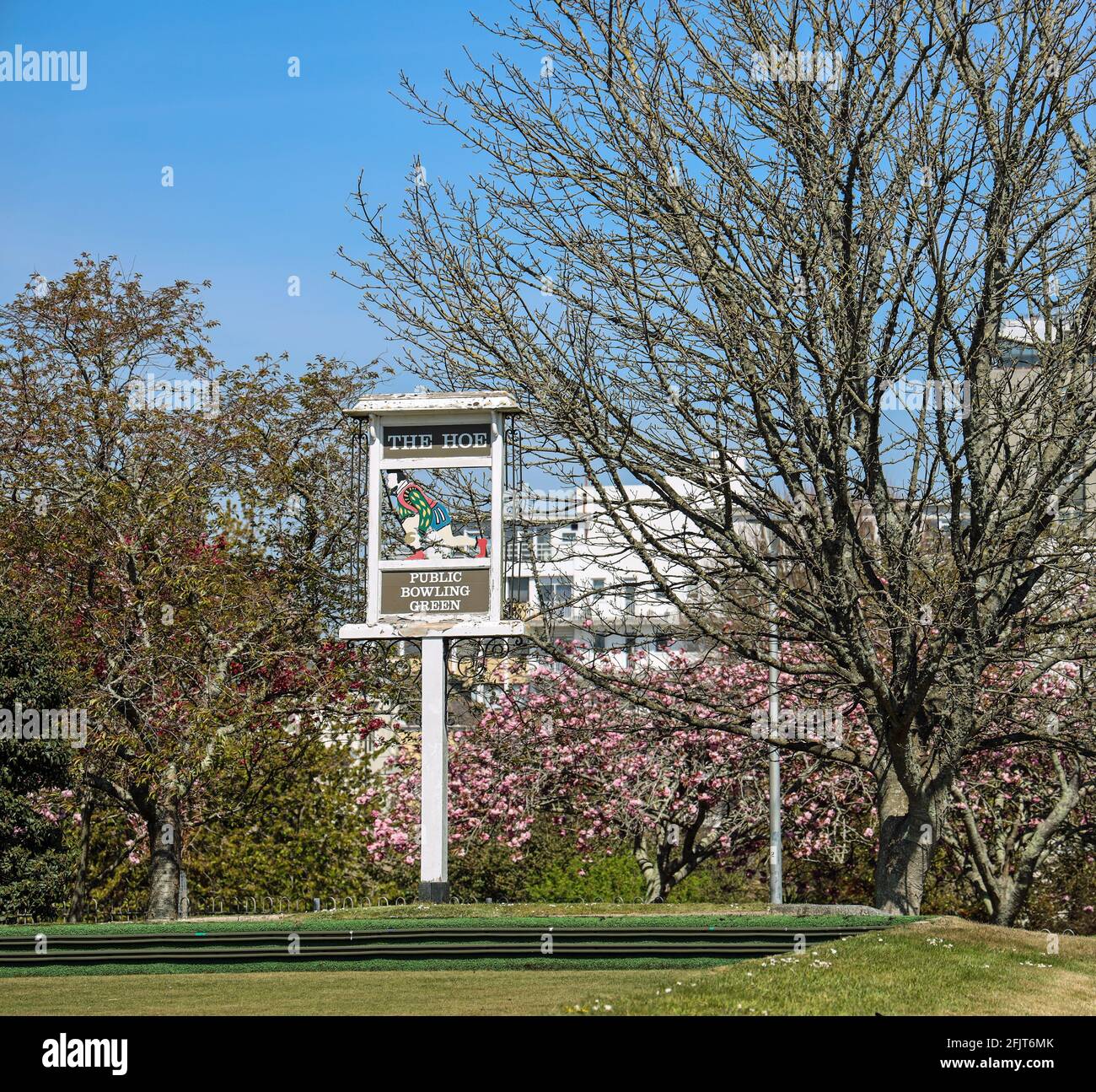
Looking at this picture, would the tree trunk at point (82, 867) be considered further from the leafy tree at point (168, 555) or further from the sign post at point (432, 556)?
the sign post at point (432, 556)

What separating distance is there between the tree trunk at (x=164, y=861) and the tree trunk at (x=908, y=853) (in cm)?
1159

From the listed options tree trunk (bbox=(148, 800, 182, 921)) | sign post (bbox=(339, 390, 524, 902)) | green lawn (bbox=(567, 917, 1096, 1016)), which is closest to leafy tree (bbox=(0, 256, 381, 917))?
tree trunk (bbox=(148, 800, 182, 921))

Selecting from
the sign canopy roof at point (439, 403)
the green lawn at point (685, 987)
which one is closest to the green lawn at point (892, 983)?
the green lawn at point (685, 987)

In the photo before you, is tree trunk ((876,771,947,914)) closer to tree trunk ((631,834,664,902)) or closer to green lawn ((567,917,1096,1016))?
green lawn ((567,917,1096,1016))

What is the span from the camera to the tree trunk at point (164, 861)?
21703 millimetres

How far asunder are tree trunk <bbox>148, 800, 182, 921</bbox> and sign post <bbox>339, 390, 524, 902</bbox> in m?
8.12

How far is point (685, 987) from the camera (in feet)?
27.2

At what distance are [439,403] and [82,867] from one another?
1280 cm

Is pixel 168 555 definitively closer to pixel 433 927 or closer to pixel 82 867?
pixel 82 867

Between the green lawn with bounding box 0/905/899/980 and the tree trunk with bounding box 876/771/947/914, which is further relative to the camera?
the tree trunk with bounding box 876/771/947/914

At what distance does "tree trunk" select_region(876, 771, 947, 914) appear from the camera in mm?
14070

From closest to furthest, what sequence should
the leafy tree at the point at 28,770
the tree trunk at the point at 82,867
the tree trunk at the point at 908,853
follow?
1. the tree trunk at the point at 908,853
2. the leafy tree at the point at 28,770
3. the tree trunk at the point at 82,867

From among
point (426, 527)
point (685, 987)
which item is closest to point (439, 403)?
point (426, 527)

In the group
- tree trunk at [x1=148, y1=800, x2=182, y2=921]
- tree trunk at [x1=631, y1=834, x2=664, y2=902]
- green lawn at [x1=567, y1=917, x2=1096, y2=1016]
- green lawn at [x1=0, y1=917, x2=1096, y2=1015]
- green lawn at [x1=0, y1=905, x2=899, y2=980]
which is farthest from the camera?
tree trunk at [x1=631, y1=834, x2=664, y2=902]
